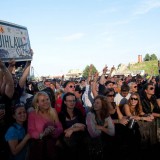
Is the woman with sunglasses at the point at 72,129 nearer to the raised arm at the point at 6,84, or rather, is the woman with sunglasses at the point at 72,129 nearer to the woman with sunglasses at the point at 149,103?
the raised arm at the point at 6,84

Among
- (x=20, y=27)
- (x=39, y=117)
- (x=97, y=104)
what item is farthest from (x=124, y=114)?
(x=20, y=27)

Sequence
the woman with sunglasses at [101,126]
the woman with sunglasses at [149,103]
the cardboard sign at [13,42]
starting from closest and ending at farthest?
the woman with sunglasses at [101,126], the woman with sunglasses at [149,103], the cardboard sign at [13,42]

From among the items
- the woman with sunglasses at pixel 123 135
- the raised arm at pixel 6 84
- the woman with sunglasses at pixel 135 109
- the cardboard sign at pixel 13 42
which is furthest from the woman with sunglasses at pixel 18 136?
the cardboard sign at pixel 13 42

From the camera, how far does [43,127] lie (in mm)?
4160

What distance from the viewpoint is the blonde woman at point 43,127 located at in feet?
13.2

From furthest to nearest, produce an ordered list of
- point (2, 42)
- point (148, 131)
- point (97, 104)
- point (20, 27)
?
point (20, 27) < point (2, 42) < point (148, 131) < point (97, 104)

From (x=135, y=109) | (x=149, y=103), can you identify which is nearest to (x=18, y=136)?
(x=135, y=109)

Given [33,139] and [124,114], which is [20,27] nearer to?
[124,114]

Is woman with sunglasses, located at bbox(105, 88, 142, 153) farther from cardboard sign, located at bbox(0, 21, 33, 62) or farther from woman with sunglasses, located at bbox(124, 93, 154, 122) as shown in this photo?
cardboard sign, located at bbox(0, 21, 33, 62)

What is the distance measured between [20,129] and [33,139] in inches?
10.0

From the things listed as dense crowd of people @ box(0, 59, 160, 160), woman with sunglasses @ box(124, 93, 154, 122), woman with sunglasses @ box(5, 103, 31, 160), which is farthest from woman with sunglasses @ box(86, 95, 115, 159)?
woman with sunglasses @ box(124, 93, 154, 122)

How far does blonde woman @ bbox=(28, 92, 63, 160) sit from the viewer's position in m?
4.03

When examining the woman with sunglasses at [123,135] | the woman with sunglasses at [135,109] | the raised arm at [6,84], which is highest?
the raised arm at [6,84]

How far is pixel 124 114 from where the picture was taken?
6469mm
